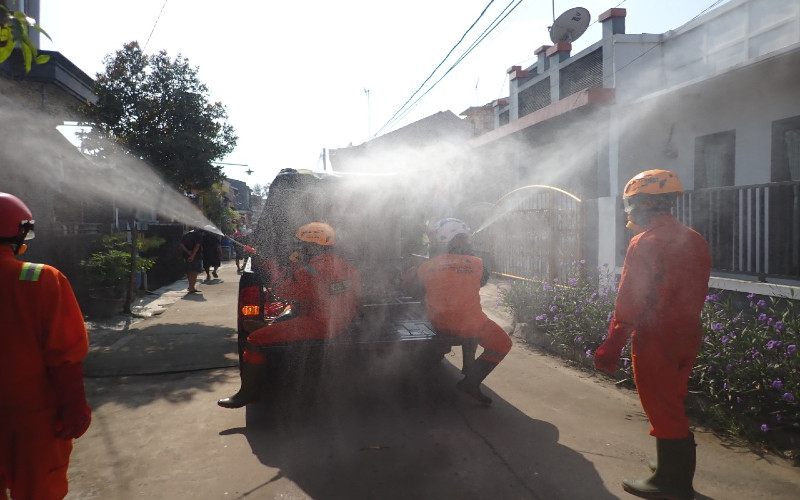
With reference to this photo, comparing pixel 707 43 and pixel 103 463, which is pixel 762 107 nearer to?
pixel 707 43

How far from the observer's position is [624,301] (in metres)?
3.06

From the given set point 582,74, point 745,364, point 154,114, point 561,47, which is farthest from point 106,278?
point 561,47

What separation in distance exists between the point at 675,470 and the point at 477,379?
1.88 metres

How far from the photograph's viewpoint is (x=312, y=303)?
4.29m

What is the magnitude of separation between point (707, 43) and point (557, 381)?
6.67m

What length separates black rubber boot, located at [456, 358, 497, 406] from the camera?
15.2 feet

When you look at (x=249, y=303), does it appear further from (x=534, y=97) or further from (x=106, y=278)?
(x=534, y=97)

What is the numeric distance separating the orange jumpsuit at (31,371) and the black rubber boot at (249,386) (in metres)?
2.06

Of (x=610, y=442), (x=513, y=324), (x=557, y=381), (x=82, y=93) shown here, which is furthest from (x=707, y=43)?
(x=82, y=93)

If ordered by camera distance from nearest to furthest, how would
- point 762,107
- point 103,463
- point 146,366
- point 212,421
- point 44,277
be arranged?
1. point 44,277
2. point 103,463
3. point 212,421
4. point 146,366
5. point 762,107

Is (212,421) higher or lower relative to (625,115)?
lower

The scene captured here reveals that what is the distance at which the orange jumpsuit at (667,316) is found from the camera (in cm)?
298

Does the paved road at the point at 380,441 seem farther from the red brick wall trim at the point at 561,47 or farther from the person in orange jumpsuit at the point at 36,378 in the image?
the red brick wall trim at the point at 561,47

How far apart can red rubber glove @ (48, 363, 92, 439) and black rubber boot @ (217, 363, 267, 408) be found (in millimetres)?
2073
